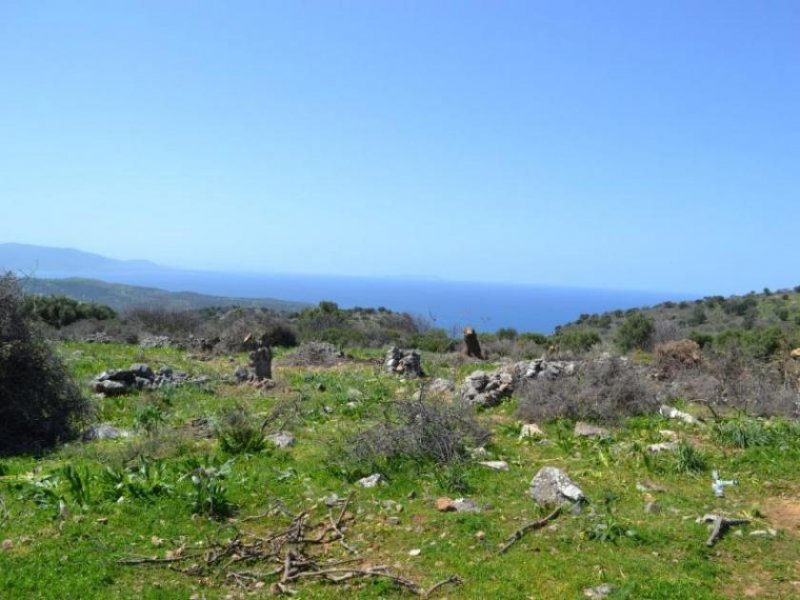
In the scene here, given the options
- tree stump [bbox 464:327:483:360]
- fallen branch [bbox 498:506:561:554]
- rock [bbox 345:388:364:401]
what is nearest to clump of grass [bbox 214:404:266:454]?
rock [bbox 345:388:364:401]

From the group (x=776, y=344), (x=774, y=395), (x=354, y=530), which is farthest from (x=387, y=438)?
(x=776, y=344)

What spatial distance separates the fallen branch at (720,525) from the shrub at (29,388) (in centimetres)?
921

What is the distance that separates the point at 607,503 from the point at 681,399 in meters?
6.56

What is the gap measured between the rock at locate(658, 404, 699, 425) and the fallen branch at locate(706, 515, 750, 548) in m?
4.34

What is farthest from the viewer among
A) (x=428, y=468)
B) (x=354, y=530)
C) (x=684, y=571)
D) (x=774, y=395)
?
(x=774, y=395)

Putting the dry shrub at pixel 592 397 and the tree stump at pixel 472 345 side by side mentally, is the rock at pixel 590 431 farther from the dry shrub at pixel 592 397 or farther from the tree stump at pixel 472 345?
the tree stump at pixel 472 345

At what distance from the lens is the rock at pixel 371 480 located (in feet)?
25.9

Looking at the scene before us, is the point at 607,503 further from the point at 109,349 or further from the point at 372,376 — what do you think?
the point at 109,349

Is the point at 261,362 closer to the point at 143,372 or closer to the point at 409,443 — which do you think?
the point at 143,372

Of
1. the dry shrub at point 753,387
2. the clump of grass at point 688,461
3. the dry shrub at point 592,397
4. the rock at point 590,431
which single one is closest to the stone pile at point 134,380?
the dry shrub at point 592,397

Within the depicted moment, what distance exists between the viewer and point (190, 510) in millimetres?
6988

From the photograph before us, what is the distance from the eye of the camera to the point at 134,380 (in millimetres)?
14578

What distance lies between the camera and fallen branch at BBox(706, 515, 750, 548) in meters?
6.33

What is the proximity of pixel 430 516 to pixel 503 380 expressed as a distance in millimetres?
7181
